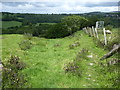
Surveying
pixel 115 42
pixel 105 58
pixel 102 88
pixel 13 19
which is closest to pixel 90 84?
pixel 102 88

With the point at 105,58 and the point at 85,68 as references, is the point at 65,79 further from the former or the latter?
the point at 105,58

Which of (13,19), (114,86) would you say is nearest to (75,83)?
(114,86)

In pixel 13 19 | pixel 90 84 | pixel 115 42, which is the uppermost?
pixel 13 19

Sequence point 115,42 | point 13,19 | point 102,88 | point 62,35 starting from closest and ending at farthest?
point 102,88
point 115,42
point 62,35
point 13,19

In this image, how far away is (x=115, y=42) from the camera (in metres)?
14.5

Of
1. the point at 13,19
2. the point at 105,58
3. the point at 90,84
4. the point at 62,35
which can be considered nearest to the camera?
the point at 90,84

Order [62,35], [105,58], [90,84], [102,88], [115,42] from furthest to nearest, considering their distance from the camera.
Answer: [62,35] → [115,42] → [105,58] → [90,84] → [102,88]

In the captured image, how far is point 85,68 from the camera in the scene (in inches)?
411

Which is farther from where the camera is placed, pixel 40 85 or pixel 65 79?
pixel 65 79

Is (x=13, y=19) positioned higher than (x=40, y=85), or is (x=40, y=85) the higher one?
(x=13, y=19)

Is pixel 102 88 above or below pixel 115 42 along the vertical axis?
below

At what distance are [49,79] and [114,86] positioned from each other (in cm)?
332

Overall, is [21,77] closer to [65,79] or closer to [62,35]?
[65,79]

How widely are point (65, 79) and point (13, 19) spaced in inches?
4689
